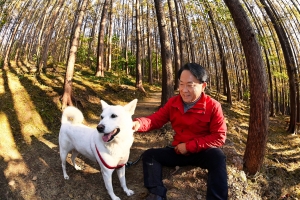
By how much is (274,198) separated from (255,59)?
2.93m

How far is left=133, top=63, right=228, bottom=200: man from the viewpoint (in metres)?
2.91

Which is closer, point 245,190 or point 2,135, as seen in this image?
point 245,190

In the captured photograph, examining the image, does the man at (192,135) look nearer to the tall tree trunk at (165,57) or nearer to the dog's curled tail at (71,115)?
the dog's curled tail at (71,115)

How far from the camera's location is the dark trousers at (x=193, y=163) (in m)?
2.69

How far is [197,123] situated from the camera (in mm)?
3201

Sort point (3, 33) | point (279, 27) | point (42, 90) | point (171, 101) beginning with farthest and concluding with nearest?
point (3, 33) < point (279, 27) < point (42, 90) < point (171, 101)

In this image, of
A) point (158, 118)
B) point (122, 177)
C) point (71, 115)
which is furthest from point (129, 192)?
point (71, 115)

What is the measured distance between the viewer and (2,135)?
18.3ft

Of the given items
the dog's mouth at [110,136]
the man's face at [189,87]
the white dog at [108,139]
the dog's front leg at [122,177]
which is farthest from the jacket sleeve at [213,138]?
the dog's front leg at [122,177]

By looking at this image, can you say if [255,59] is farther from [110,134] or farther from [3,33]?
[3,33]

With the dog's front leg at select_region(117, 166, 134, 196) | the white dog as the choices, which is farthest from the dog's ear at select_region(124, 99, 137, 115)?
the dog's front leg at select_region(117, 166, 134, 196)

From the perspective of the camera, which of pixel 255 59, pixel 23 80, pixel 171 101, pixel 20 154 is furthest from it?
pixel 23 80

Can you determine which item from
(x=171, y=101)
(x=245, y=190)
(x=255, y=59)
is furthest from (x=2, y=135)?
(x=255, y=59)

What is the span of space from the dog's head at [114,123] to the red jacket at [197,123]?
31 centimetres
